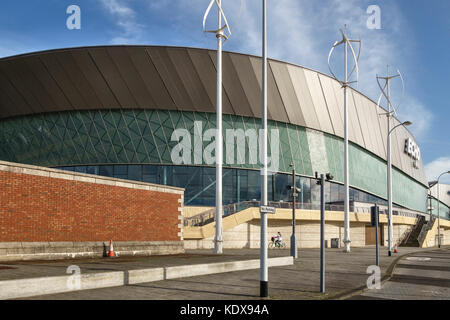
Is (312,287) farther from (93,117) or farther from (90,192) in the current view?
(93,117)

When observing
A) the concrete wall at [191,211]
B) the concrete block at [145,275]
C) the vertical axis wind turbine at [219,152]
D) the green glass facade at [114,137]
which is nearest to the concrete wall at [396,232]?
the green glass facade at [114,137]

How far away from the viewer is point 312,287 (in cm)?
1446

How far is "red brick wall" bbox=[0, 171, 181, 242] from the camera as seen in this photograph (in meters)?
18.4

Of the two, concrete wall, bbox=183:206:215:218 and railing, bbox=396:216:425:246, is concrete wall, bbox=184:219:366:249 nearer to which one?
concrete wall, bbox=183:206:215:218

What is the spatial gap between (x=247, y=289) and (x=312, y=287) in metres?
2.21

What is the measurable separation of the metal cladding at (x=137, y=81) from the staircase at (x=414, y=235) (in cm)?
2542

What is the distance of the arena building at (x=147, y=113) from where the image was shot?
4419cm

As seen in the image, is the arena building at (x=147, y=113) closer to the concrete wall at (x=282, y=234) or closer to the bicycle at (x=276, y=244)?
the concrete wall at (x=282, y=234)

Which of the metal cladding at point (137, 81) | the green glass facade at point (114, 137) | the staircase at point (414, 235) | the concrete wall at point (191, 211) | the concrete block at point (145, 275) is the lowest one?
the staircase at point (414, 235)

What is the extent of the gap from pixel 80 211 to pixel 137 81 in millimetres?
25051

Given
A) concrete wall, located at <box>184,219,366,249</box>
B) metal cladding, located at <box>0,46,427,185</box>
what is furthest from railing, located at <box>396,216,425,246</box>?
metal cladding, located at <box>0,46,427,185</box>

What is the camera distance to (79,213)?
69.8 ft

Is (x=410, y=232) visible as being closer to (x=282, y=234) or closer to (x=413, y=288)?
(x=282, y=234)

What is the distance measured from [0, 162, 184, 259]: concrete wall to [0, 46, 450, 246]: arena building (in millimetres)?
17406
